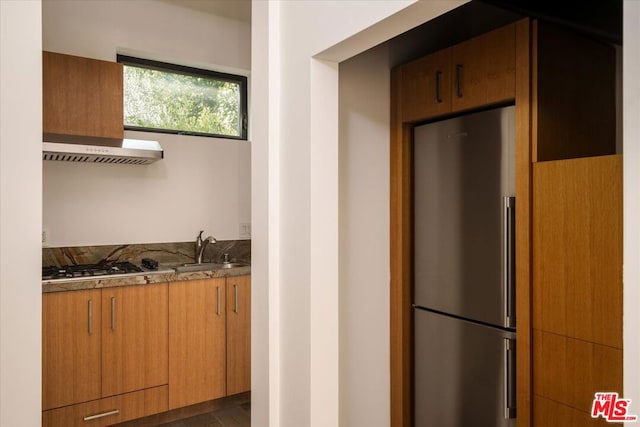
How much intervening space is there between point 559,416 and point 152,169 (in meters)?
2.90

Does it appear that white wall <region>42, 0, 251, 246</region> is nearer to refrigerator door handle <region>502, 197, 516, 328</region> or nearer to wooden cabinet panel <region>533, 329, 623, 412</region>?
refrigerator door handle <region>502, 197, 516, 328</region>

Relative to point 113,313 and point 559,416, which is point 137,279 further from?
point 559,416

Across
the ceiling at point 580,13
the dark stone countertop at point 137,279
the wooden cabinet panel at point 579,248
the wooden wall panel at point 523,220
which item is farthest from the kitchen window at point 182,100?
the wooden cabinet panel at point 579,248

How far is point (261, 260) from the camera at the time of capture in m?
2.20

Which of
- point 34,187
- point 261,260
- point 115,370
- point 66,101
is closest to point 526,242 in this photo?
point 261,260

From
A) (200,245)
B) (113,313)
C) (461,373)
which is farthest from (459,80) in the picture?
(113,313)

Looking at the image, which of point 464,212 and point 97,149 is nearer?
point 464,212

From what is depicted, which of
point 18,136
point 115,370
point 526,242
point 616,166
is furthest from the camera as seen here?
point 115,370

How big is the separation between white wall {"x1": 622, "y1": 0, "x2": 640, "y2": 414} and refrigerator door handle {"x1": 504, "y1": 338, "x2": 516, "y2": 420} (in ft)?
3.26

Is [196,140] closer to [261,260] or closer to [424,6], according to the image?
[261,260]

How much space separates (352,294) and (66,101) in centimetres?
210

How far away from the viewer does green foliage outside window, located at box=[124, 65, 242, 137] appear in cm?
340

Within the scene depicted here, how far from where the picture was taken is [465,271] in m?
2.21

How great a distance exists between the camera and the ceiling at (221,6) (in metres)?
3.41
